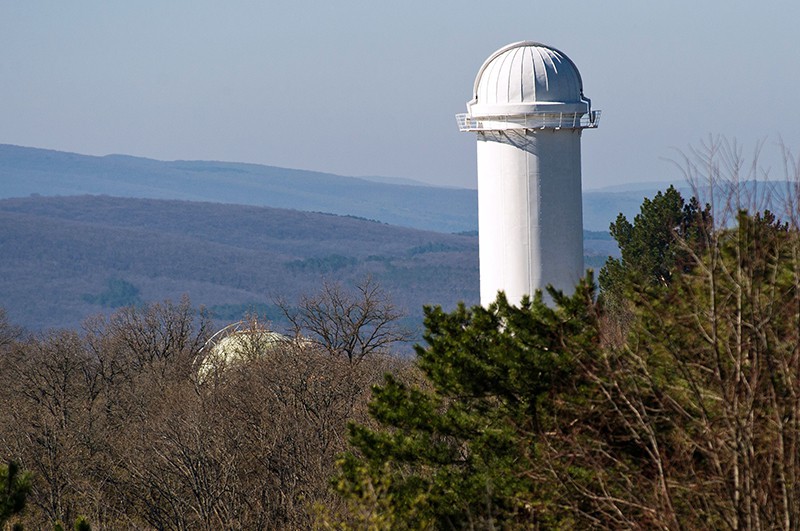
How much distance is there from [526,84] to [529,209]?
2.49 m

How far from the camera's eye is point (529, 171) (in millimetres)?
27375

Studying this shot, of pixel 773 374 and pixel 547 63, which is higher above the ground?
pixel 547 63

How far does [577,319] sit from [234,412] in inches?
740

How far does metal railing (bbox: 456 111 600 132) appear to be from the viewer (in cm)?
2739

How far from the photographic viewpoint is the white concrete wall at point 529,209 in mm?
27359

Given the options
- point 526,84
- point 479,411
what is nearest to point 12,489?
point 479,411

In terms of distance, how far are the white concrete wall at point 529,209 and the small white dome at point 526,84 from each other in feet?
1.66

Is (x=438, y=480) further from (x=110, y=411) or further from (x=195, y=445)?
(x=110, y=411)

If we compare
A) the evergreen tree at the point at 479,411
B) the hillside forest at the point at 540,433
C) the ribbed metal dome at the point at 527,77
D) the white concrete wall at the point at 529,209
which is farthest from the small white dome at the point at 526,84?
the evergreen tree at the point at 479,411

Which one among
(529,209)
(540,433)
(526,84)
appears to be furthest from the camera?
(526,84)

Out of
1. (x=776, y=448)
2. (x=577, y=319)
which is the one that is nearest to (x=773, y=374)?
(x=776, y=448)

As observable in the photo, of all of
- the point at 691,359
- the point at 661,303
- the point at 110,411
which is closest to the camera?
the point at 691,359

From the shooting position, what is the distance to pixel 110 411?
40.9 meters

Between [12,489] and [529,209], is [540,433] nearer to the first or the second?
[12,489]
